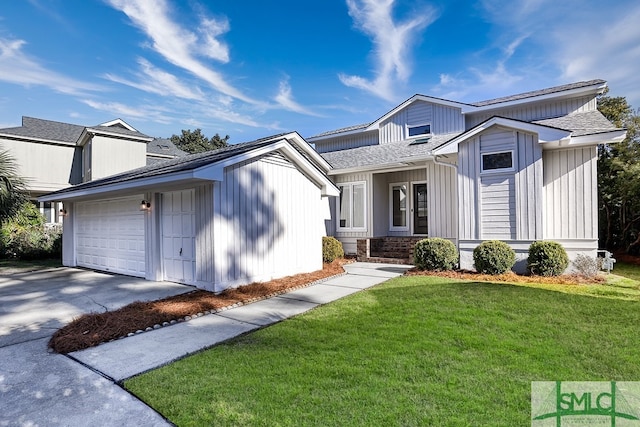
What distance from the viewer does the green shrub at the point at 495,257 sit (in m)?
8.82

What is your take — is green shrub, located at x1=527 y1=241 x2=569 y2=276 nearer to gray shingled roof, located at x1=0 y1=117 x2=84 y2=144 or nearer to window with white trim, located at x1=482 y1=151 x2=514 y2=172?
window with white trim, located at x1=482 y1=151 x2=514 y2=172

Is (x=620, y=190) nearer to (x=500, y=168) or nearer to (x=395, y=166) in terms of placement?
(x=500, y=168)

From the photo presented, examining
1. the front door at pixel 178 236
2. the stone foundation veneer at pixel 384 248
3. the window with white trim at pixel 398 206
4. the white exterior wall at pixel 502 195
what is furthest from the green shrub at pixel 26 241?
the white exterior wall at pixel 502 195

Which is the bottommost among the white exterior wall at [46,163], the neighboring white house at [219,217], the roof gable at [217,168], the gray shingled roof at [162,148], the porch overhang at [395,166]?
the neighboring white house at [219,217]

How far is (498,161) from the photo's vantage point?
947 cm

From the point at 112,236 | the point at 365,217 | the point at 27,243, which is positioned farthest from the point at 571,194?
the point at 27,243

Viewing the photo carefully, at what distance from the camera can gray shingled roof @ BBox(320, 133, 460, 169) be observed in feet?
41.7

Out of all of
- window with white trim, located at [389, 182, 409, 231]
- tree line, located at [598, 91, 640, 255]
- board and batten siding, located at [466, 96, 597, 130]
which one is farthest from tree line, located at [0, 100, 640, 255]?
window with white trim, located at [389, 182, 409, 231]

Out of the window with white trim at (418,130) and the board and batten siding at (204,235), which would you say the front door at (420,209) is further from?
the board and batten siding at (204,235)

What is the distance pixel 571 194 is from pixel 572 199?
0.46 feet

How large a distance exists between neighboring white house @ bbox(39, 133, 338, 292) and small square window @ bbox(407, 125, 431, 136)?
6.10 metres

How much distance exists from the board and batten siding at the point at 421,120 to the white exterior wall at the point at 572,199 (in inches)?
199

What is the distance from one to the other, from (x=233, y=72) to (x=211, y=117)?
617cm

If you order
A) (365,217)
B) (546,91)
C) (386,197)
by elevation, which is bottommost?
(365,217)
